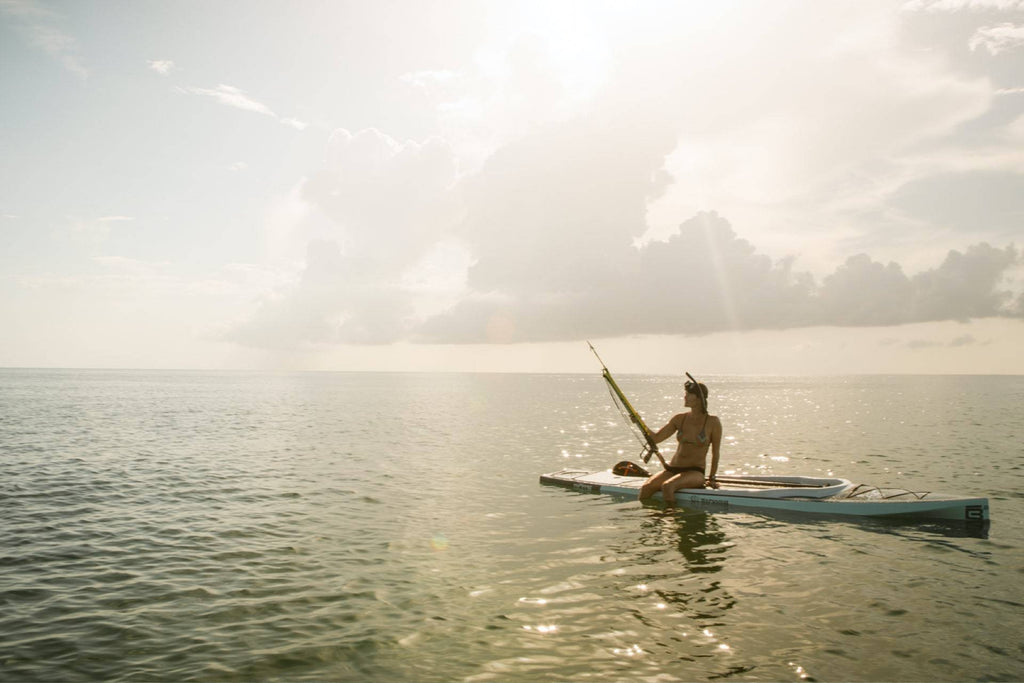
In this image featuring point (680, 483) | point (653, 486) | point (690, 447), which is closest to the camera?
point (680, 483)

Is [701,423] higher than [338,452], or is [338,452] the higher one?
[701,423]

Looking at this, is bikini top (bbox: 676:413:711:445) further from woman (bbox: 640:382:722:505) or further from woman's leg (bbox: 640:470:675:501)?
woman's leg (bbox: 640:470:675:501)

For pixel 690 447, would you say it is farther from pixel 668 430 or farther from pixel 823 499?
pixel 823 499

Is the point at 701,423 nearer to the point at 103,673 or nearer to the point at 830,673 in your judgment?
the point at 830,673

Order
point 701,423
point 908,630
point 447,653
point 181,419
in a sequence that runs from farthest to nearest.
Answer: point 181,419
point 701,423
point 908,630
point 447,653

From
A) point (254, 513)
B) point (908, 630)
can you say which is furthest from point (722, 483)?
point (254, 513)

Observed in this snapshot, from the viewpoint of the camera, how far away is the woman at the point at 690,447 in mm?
18781

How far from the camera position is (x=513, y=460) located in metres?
33.0

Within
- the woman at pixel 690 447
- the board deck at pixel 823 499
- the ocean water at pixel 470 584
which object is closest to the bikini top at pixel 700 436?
the woman at pixel 690 447

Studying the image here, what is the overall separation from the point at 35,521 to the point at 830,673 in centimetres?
2071

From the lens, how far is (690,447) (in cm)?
1983

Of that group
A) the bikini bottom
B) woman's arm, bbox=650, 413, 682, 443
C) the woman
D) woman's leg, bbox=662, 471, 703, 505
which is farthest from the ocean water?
woman's arm, bbox=650, 413, 682, 443

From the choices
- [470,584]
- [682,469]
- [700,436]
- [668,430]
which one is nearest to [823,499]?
[700,436]

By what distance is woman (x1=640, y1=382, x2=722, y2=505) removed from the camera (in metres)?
18.8
